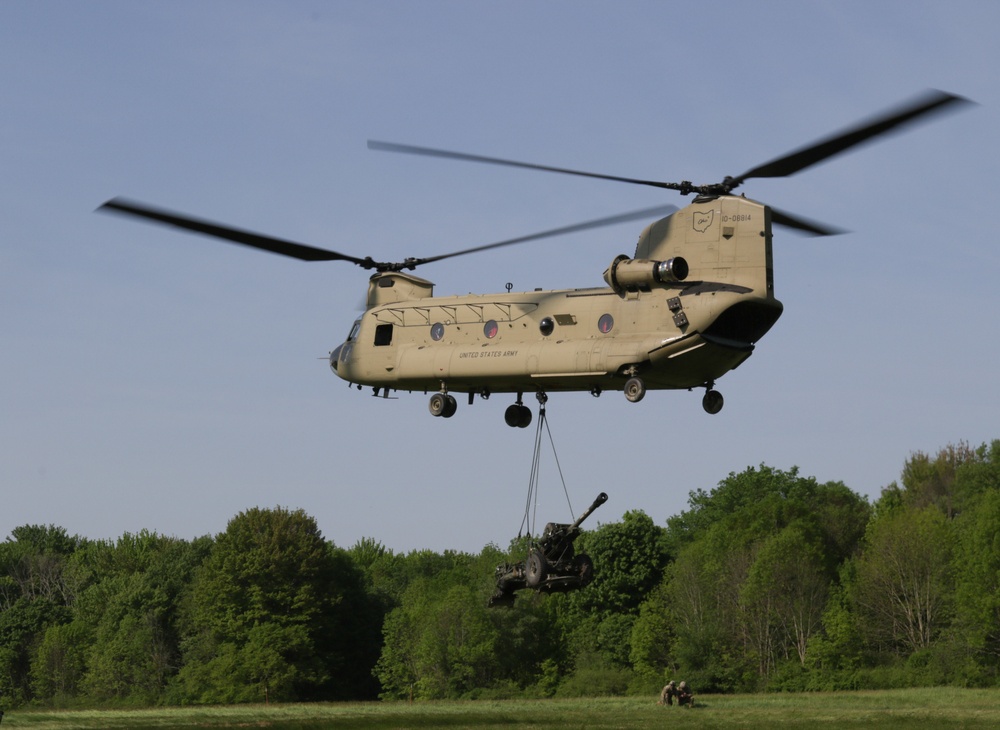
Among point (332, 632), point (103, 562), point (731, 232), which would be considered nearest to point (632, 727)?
point (731, 232)

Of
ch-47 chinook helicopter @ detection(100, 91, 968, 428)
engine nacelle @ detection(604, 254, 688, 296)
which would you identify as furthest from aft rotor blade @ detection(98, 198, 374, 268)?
engine nacelle @ detection(604, 254, 688, 296)

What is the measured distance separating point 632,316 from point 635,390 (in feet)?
6.71

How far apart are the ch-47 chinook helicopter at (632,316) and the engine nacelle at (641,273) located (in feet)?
0.08

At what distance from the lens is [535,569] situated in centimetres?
3662

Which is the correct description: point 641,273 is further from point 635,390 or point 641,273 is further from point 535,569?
point 535,569

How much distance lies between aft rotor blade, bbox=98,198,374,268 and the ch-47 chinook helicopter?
0.05m

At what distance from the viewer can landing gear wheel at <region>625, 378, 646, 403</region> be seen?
1310 inches

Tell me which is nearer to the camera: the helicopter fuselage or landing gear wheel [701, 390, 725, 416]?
the helicopter fuselage

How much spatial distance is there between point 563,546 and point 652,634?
48.8 m

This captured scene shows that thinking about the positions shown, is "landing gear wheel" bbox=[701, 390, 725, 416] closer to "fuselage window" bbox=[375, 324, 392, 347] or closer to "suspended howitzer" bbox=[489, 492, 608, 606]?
"suspended howitzer" bbox=[489, 492, 608, 606]

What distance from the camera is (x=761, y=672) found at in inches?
3125

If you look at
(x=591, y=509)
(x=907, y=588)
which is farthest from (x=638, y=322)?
(x=907, y=588)

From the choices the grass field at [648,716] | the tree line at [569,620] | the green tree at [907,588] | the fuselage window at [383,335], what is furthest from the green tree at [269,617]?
the fuselage window at [383,335]

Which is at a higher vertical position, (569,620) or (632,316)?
(632,316)
